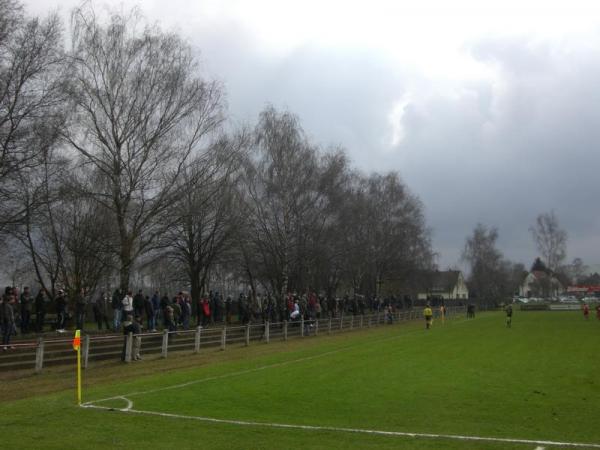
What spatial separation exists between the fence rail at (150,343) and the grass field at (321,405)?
980 millimetres

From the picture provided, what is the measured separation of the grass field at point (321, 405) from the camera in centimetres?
905

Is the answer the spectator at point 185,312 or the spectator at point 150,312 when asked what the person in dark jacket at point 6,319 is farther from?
the spectator at point 185,312

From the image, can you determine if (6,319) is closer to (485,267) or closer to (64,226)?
(64,226)

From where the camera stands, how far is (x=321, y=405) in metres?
12.0

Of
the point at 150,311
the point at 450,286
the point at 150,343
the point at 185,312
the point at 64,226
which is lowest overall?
the point at 150,343

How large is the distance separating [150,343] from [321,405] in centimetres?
1245

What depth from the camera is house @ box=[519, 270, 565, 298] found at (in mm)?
121188

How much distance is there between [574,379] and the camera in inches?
615

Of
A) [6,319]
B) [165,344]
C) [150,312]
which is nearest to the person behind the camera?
[6,319]

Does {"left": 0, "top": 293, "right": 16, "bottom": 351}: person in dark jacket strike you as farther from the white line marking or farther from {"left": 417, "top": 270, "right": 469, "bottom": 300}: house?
{"left": 417, "top": 270, "right": 469, "bottom": 300}: house

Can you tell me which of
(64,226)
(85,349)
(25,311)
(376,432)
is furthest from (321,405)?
(64,226)

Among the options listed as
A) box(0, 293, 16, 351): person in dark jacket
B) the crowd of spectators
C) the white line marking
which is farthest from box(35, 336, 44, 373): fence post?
the white line marking

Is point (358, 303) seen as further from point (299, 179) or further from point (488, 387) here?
point (488, 387)

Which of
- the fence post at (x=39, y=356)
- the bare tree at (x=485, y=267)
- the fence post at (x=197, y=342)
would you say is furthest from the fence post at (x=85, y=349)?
the bare tree at (x=485, y=267)
